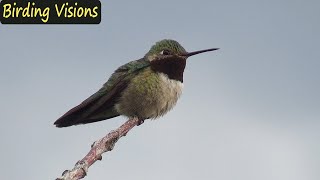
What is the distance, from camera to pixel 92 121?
820 centimetres

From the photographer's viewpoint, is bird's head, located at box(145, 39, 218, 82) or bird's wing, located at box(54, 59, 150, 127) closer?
bird's wing, located at box(54, 59, 150, 127)

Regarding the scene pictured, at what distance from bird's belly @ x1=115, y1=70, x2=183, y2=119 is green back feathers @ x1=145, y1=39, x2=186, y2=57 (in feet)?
1.42

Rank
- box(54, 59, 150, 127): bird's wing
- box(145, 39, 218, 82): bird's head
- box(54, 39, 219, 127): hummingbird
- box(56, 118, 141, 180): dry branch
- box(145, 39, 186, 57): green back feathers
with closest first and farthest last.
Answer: box(56, 118, 141, 180): dry branch → box(54, 59, 150, 127): bird's wing → box(54, 39, 219, 127): hummingbird → box(145, 39, 218, 82): bird's head → box(145, 39, 186, 57): green back feathers

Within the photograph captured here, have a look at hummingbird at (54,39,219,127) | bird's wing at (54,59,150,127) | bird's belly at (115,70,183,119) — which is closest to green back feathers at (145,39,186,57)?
hummingbird at (54,39,219,127)

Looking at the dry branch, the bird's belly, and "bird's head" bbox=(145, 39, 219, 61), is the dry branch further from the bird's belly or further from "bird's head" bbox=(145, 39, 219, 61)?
"bird's head" bbox=(145, 39, 219, 61)

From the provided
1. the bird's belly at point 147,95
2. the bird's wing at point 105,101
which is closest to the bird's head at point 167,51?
the bird's wing at point 105,101

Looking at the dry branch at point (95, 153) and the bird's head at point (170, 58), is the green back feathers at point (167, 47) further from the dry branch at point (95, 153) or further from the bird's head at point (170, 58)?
the dry branch at point (95, 153)

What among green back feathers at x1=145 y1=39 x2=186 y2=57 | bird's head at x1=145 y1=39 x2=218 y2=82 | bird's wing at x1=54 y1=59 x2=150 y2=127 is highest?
green back feathers at x1=145 y1=39 x2=186 y2=57

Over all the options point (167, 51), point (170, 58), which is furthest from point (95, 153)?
point (167, 51)

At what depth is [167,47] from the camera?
8.33 m

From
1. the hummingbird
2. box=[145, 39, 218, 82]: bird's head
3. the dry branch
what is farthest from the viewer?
box=[145, 39, 218, 82]: bird's head

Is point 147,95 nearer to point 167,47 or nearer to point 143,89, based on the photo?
point 143,89

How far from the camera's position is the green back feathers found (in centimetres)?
824

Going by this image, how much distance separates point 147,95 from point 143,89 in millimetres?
99
